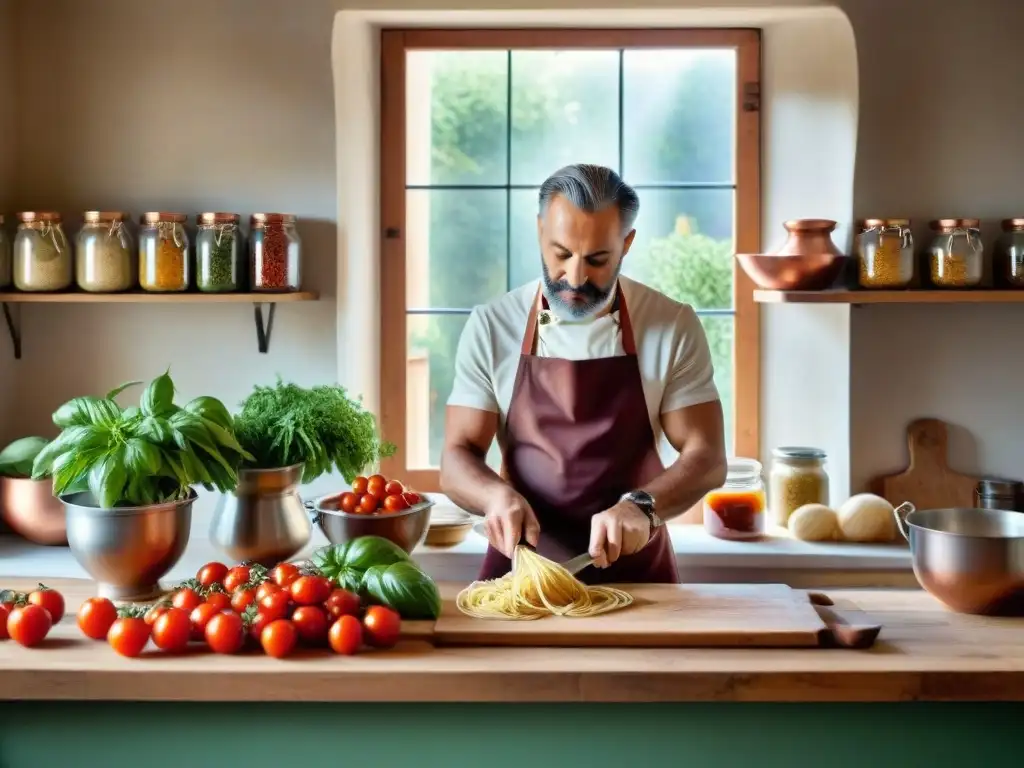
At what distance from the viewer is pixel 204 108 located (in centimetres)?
365

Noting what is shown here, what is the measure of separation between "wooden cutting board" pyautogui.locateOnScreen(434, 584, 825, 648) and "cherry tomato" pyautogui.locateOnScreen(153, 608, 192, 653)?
436mm

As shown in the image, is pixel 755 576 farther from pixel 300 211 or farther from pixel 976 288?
pixel 300 211

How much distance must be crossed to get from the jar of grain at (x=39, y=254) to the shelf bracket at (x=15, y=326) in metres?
0.22

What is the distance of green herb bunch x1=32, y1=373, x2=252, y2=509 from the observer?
226 centimetres

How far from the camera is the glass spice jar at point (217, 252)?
11.2ft

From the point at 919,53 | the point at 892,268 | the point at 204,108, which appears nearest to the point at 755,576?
the point at 892,268

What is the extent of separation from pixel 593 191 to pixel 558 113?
54.9 inches

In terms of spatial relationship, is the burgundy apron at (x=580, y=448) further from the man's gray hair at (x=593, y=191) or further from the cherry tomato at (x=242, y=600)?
the cherry tomato at (x=242, y=600)

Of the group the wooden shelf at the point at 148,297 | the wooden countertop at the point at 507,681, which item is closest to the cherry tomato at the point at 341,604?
the wooden countertop at the point at 507,681

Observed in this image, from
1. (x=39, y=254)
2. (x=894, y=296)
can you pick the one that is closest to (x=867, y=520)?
(x=894, y=296)

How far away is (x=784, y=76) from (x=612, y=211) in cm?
149

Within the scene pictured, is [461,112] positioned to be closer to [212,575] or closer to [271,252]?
[271,252]

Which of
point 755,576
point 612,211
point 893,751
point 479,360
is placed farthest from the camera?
point 755,576

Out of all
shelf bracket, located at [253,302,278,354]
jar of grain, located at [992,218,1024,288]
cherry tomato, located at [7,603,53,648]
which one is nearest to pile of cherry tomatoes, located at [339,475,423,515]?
cherry tomato, located at [7,603,53,648]
